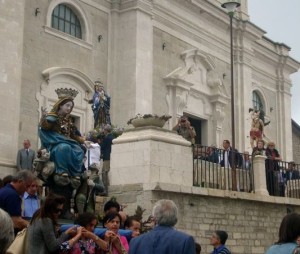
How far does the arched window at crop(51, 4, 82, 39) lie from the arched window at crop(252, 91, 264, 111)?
13271 millimetres

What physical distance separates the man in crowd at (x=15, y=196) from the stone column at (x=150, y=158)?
625 centimetres

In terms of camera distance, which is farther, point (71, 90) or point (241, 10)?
point (241, 10)

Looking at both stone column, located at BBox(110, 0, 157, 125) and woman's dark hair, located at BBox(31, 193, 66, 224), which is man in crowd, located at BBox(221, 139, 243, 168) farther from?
woman's dark hair, located at BBox(31, 193, 66, 224)

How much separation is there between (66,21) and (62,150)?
41.3 feet

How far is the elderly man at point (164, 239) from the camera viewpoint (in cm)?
549

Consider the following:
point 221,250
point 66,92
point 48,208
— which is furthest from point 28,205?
point 66,92

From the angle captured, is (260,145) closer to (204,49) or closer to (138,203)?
(138,203)

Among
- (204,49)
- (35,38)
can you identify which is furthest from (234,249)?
(204,49)

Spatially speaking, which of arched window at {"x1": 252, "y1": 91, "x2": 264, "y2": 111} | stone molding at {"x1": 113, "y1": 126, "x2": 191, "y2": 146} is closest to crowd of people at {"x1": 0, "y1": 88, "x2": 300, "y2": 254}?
stone molding at {"x1": 113, "y1": 126, "x2": 191, "y2": 146}

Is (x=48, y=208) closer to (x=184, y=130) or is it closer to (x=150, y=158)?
(x=150, y=158)

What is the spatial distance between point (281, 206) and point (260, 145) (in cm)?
188

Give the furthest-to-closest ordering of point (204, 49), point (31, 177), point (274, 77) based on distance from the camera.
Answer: point (274, 77) → point (204, 49) → point (31, 177)

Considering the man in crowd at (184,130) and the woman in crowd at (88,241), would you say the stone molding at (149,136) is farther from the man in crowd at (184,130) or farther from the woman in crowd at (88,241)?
the woman in crowd at (88,241)

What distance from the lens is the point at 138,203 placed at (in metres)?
13.4
